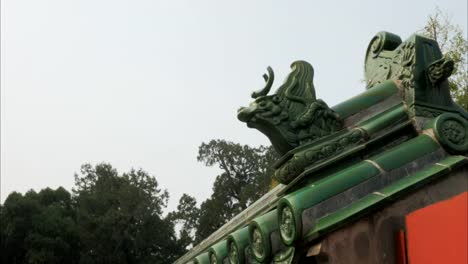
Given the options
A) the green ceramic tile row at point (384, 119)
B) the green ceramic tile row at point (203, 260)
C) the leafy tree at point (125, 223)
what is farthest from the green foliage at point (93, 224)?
the green ceramic tile row at point (384, 119)

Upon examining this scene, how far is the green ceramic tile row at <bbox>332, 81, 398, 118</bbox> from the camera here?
3316 mm

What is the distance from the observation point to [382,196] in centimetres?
278

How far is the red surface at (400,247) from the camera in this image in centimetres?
268

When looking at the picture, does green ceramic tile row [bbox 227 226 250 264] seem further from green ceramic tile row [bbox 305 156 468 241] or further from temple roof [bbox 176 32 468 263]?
green ceramic tile row [bbox 305 156 468 241]

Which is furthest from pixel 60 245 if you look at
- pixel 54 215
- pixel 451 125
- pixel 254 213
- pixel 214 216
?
pixel 451 125

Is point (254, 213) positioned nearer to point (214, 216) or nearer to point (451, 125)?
point (451, 125)

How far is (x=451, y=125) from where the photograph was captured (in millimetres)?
3123

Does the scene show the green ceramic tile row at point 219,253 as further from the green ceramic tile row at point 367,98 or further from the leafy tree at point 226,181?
the leafy tree at point 226,181

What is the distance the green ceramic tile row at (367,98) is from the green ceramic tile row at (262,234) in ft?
2.58

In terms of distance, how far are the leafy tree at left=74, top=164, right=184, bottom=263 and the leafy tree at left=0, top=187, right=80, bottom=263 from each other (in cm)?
71

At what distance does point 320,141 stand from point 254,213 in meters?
1.49

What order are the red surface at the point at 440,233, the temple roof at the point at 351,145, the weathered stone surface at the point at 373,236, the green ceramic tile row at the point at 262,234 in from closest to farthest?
the red surface at the point at 440,233 → the weathered stone surface at the point at 373,236 → the temple roof at the point at 351,145 → the green ceramic tile row at the point at 262,234

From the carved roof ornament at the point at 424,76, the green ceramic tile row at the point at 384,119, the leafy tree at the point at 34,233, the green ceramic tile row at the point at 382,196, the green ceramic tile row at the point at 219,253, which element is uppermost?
the leafy tree at the point at 34,233

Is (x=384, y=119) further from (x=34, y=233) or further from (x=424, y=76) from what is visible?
(x=34, y=233)
